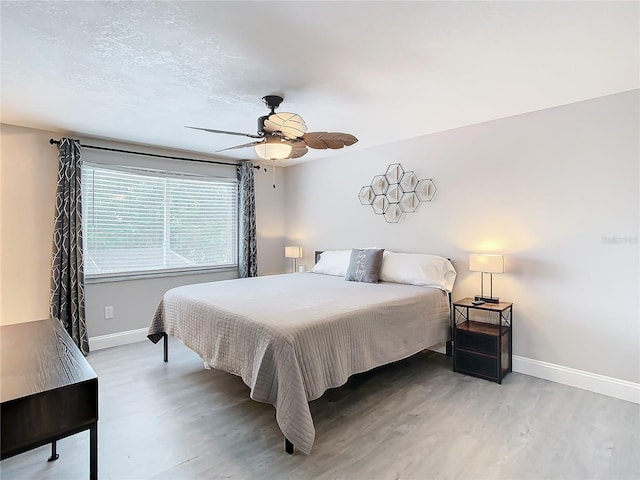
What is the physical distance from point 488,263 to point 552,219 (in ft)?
2.18

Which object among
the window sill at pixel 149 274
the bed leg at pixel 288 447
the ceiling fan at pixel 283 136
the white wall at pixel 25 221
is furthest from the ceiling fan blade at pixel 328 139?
the white wall at pixel 25 221

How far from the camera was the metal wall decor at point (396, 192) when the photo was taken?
3.97 metres

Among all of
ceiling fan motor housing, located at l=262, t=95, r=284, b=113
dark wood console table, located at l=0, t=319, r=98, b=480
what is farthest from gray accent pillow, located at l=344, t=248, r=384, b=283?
dark wood console table, located at l=0, t=319, r=98, b=480

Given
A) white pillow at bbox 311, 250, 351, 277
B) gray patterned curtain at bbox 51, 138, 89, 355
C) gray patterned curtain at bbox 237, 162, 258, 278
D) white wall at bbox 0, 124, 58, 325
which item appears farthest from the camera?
gray patterned curtain at bbox 237, 162, 258, 278

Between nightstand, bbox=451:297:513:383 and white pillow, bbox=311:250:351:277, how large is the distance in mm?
1454

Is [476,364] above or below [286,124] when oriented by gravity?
below

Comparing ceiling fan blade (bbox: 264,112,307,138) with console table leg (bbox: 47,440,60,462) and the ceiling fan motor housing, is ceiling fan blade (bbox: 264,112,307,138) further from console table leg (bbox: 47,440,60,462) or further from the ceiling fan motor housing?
console table leg (bbox: 47,440,60,462)

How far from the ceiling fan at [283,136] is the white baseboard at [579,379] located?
8.43 feet

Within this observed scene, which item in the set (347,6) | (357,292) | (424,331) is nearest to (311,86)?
(347,6)

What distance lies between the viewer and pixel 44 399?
129 centimetres

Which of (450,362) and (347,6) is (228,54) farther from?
(450,362)

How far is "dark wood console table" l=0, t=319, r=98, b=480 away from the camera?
123cm

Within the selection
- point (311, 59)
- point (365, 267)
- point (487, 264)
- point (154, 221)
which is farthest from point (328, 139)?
point (154, 221)

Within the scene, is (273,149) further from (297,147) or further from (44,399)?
(44,399)
